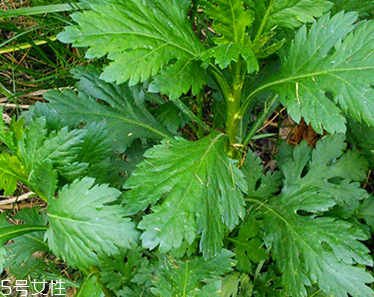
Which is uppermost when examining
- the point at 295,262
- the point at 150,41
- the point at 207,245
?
the point at 150,41

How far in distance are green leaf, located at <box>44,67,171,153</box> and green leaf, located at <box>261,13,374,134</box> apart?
2.13 ft

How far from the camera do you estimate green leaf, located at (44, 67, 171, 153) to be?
187 cm

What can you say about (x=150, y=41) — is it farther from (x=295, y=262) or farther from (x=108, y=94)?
(x=295, y=262)

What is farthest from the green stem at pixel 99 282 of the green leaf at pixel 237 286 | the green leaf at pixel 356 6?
the green leaf at pixel 356 6

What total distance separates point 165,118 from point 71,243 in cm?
76

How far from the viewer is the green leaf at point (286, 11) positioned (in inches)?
59.3

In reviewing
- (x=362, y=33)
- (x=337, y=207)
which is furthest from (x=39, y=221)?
(x=362, y=33)

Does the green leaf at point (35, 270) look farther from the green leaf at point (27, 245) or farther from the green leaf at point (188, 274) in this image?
the green leaf at point (188, 274)

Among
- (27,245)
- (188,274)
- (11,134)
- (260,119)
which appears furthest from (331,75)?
(27,245)

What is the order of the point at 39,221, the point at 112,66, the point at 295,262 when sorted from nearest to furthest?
the point at 112,66 → the point at 295,262 → the point at 39,221

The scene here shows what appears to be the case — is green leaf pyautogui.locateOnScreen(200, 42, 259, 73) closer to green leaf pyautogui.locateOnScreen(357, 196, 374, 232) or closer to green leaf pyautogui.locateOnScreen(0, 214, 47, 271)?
green leaf pyautogui.locateOnScreen(0, 214, 47, 271)

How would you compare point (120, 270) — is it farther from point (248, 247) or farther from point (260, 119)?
point (260, 119)

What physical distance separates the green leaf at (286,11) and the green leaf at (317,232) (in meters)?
0.65

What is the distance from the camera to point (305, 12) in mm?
1521
